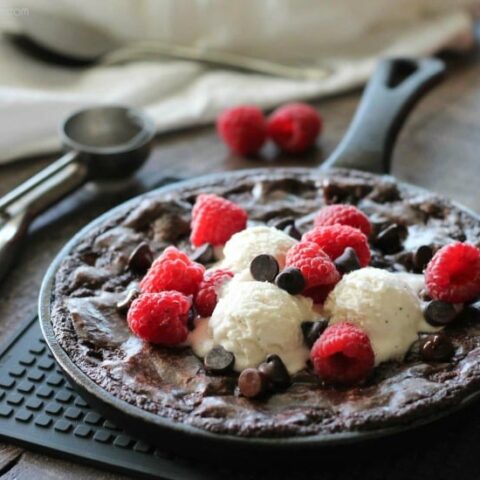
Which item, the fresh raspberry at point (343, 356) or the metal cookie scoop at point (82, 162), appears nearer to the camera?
the fresh raspberry at point (343, 356)

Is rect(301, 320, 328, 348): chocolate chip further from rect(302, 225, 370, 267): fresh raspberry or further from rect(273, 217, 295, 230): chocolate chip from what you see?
rect(273, 217, 295, 230): chocolate chip

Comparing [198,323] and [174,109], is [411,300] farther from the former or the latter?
[174,109]

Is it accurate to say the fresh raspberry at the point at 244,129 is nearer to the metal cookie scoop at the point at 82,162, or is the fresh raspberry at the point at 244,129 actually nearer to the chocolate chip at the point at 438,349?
the metal cookie scoop at the point at 82,162

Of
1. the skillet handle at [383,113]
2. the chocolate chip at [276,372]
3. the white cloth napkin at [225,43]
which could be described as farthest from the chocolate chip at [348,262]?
the white cloth napkin at [225,43]

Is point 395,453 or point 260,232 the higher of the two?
point 260,232

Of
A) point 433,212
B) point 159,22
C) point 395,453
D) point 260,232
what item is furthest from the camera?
point 159,22

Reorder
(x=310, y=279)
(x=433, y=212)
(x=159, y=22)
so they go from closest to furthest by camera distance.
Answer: (x=310, y=279), (x=433, y=212), (x=159, y=22)

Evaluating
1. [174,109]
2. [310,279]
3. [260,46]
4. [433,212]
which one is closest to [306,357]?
[310,279]

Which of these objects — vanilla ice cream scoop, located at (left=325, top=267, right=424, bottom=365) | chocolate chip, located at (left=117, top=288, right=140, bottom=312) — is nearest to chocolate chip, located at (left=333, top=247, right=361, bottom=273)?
vanilla ice cream scoop, located at (left=325, top=267, right=424, bottom=365)

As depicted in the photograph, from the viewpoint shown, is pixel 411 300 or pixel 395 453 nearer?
pixel 395 453
